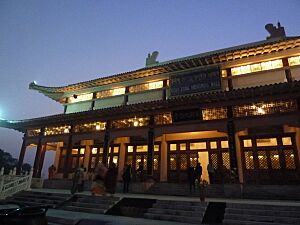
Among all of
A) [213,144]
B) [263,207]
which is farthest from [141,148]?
[263,207]

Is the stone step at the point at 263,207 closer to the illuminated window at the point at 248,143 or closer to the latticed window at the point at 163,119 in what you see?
the illuminated window at the point at 248,143

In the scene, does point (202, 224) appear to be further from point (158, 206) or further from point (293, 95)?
point (293, 95)

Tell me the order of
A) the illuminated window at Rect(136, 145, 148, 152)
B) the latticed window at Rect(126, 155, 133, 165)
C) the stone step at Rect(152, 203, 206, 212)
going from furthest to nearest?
the latticed window at Rect(126, 155, 133, 165) < the illuminated window at Rect(136, 145, 148, 152) < the stone step at Rect(152, 203, 206, 212)

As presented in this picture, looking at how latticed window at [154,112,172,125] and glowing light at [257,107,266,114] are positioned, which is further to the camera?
latticed window at [154,112,172,125]

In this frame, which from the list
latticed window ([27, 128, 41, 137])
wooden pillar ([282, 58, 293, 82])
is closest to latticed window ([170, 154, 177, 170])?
wooden pillar ([282, 58, 293, 82])

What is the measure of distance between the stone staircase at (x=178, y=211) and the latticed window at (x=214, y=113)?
229 inches

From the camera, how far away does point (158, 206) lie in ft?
29.5

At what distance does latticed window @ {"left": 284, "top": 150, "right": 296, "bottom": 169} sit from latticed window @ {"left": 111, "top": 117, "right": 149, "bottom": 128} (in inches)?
327

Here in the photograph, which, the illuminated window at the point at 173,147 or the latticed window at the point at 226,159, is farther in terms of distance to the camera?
the illuminated window at the point at 173,147

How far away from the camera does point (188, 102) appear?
535 inches

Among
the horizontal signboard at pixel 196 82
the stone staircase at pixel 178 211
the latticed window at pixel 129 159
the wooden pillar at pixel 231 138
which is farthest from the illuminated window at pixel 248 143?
the latticed window at pixel 129 159

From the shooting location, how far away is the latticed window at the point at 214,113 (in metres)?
13.0

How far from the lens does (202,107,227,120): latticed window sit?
42.7ft

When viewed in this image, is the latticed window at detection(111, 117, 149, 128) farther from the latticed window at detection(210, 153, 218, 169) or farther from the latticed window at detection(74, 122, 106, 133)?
the latticed window at detection(210, 153, 218, 169)
